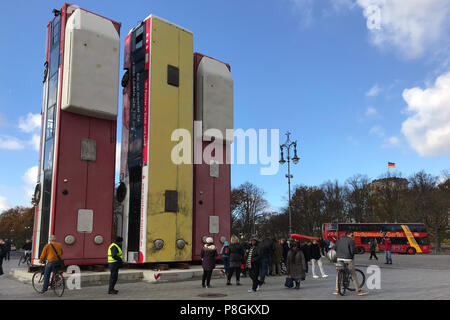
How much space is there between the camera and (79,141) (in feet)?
58.5

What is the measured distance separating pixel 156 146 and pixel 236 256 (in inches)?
263

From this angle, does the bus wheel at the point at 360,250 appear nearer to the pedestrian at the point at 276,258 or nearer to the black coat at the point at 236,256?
the pedestrian at the point at 276,258

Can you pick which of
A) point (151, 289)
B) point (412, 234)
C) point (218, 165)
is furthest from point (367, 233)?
point (151, 289)

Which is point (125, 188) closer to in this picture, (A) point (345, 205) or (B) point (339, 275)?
(B) point (339, 275)

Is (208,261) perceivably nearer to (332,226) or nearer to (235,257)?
(235,257)

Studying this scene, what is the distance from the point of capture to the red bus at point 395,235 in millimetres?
47344

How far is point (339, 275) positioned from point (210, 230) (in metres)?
9.43

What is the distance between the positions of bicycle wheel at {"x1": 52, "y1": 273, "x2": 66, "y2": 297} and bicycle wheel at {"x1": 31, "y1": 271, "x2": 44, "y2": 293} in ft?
2.95

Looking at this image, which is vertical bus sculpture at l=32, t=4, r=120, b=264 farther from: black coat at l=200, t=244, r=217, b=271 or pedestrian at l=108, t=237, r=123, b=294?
black coat at l=200, t=244, r=217, b=271

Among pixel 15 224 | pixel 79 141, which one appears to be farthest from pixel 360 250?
pixel 15 224

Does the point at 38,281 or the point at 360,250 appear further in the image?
the point at 360,250

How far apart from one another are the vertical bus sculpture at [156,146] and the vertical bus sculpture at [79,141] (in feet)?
3.81

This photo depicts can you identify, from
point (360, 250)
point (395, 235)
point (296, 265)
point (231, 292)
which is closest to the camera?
point (231, 292)
